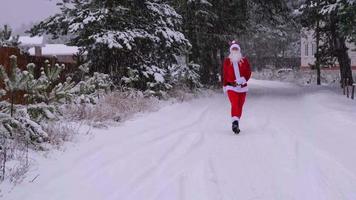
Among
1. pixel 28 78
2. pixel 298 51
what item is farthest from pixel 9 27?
pixel 298 51

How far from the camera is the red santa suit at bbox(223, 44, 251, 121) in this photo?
1009 centimetres

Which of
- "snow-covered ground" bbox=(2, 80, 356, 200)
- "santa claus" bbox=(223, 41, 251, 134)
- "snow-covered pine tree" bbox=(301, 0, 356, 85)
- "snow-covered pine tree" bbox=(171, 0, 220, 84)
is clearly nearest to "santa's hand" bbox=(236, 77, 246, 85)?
"santa claus" bbox=(223, 41, 251, 134)

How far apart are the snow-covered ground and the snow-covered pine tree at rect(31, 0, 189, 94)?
4532 mm

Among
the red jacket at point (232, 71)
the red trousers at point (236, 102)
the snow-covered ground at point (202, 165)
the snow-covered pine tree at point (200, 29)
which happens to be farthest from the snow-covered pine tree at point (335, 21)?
the red trousers at point (236, 102)

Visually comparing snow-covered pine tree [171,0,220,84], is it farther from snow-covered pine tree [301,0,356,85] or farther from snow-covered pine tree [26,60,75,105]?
snow-covered pine tree [26,60,75,105]

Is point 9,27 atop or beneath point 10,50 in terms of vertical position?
atop

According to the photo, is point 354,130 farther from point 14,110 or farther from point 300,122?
point 14,110

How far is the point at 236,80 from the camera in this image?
10.1m

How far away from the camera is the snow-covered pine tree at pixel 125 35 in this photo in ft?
46.5

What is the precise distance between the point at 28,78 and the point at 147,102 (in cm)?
626

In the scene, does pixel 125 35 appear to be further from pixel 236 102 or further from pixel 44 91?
pixel 44 91

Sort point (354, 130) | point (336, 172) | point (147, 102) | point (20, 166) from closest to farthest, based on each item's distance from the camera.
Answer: point (20, 166) → point (336, 172) → point (354, 130) → point (147, 102)

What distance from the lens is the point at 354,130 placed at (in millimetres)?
9398

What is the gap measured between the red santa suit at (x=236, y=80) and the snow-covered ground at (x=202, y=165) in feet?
2.20
